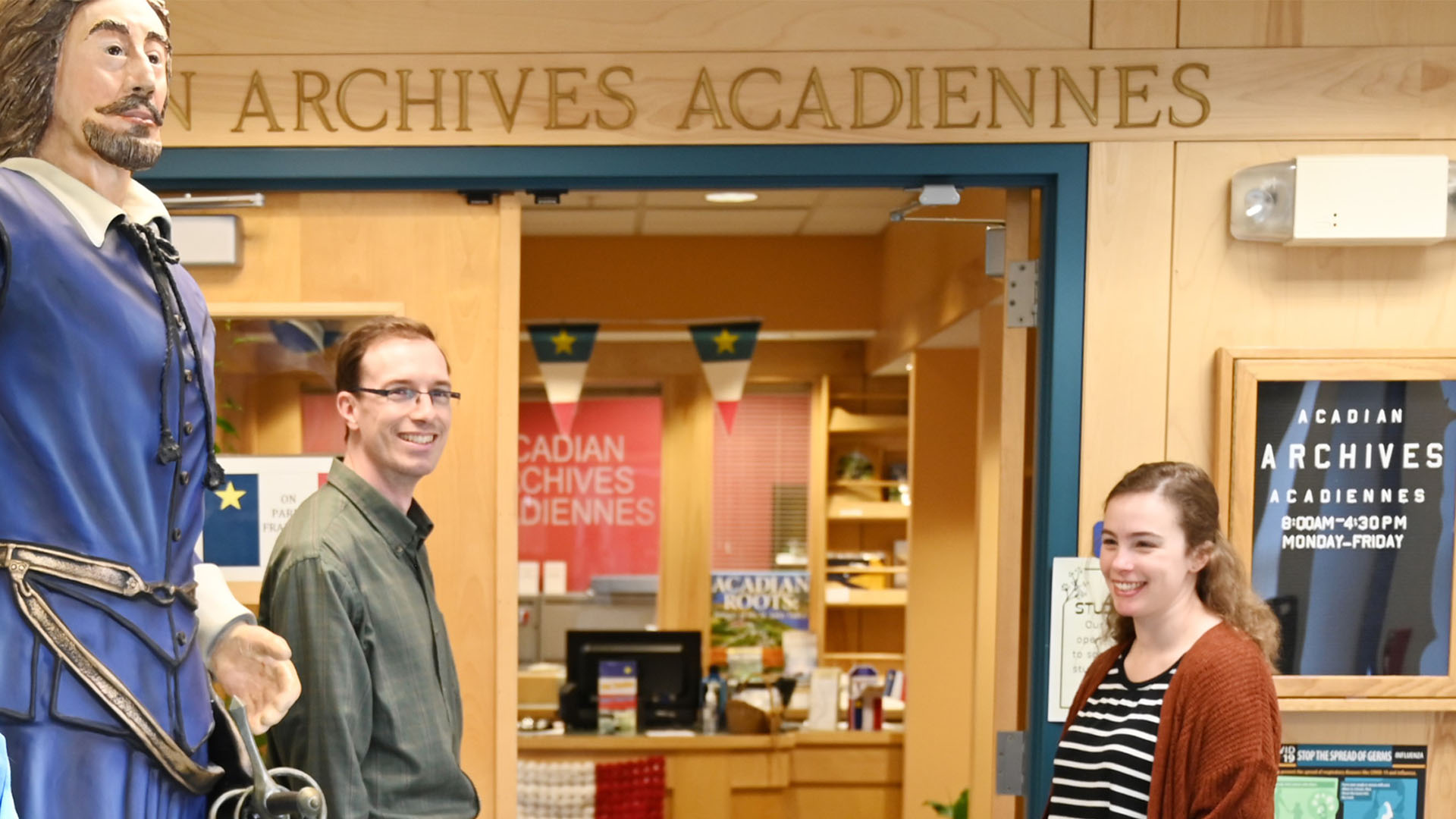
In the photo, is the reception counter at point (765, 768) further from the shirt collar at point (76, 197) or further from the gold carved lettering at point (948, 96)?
the shirt collar at point (76, 197)

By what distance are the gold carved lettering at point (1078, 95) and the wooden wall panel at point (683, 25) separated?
5cm

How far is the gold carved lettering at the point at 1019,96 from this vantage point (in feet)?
8.13

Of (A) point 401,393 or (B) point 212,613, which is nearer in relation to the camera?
(B) point 212,613

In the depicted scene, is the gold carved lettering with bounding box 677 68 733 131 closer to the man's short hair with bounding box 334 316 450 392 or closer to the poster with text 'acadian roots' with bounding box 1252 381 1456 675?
the man's short hair with bounding box 334 316 450 392

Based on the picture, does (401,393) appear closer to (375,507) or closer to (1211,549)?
(375,507)

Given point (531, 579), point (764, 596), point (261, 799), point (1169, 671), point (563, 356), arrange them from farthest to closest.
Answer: point (531, 579)
point (764, 596)
point (563, 356)
point (1169, 671)
point (261, 799)

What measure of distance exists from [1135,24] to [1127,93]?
139 millimetres

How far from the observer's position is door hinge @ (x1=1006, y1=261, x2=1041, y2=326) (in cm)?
260

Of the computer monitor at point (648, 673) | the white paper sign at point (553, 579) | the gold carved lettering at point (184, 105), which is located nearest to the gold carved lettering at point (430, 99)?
the gold carved lettering at point (184, 105)

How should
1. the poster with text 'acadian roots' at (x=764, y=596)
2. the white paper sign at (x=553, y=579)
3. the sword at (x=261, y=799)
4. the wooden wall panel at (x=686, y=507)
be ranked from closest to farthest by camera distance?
the sword at (x=261, y=799)
the wooden wall panel at (x=686, y=507)
the poster with text 'acadian roots' at (x=764, y=596)
the white paper sign at (x=553, y=579)

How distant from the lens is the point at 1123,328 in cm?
251

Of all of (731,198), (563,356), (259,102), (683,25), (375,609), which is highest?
(731,198)

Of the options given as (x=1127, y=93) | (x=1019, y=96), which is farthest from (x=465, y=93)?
(x=1127, y=93)

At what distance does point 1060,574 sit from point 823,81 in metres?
1.10
